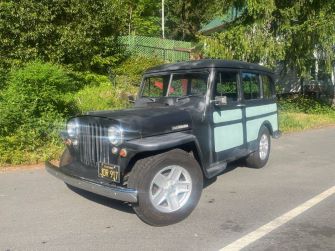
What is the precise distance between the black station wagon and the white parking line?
86 centimetres

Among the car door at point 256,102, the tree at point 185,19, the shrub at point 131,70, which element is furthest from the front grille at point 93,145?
the tree at point 185,19

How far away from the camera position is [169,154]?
5.05 m

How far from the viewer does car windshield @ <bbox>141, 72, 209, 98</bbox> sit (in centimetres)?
619

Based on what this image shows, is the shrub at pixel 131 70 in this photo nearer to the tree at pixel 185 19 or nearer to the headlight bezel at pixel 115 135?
the headlight bezel at pixel 115 135

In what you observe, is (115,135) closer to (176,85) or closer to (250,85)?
(176,85)

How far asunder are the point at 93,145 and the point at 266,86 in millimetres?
4016

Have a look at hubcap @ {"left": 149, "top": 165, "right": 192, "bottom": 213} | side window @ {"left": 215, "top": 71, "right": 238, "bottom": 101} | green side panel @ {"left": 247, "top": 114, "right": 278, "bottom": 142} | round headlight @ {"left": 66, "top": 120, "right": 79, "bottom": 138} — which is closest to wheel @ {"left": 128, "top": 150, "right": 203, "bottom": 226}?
hubcap @ {"left": 149, "top": 165, "right": 192, "bottom": 213}

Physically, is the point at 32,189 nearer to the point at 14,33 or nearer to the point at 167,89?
the point at 167,89

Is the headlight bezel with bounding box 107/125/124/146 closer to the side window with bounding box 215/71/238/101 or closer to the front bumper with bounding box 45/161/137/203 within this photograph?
the front bumper with bounding box 45/161/137/203

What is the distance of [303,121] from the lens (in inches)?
558

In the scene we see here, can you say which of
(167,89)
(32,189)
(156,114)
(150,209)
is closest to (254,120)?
(167,89)

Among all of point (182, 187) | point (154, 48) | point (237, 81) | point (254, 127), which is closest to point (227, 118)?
point (237, 81)

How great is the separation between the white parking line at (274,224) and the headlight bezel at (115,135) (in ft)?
5.39

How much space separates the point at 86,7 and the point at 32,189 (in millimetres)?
9837
